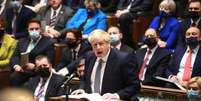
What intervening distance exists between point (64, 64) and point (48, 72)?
4.06 ft

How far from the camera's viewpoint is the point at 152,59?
4.79 m

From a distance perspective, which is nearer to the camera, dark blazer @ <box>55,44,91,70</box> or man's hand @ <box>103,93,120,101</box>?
man's hand @ <box>103,93,120,101</box>

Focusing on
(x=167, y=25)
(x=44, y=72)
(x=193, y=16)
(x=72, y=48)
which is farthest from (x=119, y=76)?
(x=72, y=48)

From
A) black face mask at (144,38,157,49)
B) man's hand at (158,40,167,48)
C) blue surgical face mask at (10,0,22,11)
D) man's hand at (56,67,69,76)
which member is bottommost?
A: man's hand at (56,67,69,76)

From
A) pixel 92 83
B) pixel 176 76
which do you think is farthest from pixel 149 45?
pixel 92 83

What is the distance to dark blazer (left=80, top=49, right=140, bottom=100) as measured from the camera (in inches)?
118

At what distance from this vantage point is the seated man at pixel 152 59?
4711mm

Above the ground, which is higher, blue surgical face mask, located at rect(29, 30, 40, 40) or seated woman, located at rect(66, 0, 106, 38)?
seated woman, located at rect(66, 0, 106, 38)

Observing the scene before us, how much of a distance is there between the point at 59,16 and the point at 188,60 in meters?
2.61

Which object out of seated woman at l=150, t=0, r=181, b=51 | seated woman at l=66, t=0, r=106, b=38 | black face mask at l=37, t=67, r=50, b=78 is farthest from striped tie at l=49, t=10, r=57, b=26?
black face mask at l=37, t=67, r=50, b=78

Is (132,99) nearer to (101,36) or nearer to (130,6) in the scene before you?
(101,36)

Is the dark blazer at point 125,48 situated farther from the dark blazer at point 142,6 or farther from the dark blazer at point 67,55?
the dark blazer at point 142,6

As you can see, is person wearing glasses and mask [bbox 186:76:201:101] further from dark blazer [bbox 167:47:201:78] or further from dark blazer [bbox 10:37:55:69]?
dark blazer [bbox 10:37:55:69]

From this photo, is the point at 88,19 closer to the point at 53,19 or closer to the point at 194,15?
the point at 53,19
